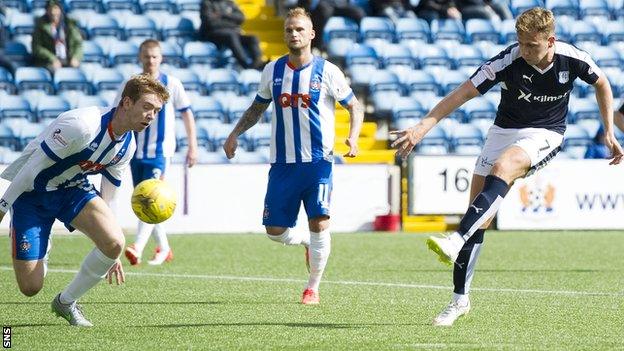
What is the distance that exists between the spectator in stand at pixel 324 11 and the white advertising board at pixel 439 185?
14.0 feet

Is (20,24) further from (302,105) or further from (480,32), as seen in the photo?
(302,105)

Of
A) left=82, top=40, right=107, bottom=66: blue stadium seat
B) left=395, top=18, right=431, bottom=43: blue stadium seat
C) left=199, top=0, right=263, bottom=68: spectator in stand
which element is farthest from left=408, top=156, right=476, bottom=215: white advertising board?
left=82, top=40, right=107, bottom=66: blue stadium seat

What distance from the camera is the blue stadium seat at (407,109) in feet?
69.3

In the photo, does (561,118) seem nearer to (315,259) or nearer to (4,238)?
(315,259)

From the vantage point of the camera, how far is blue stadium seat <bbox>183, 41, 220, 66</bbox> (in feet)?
69.4

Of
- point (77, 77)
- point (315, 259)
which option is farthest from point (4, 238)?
point (315, 259)

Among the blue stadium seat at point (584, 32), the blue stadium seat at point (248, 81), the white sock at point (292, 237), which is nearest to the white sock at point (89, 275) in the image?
the white sock at point (292, 237)

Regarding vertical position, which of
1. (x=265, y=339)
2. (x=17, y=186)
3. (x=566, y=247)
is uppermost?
(x=17, y=186)

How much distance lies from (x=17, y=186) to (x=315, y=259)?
282 centimetres

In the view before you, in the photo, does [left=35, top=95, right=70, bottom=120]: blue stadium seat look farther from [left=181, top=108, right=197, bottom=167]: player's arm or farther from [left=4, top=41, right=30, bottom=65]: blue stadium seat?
[left=181, top=108, right=197, bottom=167]: player's arm

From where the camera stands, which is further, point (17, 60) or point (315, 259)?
point (17, 60)

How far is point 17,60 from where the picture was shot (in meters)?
20.4

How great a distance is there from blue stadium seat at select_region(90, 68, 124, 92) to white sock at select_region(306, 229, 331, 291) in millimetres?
10882

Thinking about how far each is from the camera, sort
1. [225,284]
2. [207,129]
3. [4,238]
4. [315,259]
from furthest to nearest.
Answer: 1. [207,129]
2. [4,238]
3. [225,284]
4. [315,259]
